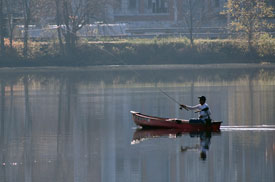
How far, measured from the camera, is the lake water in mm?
24141

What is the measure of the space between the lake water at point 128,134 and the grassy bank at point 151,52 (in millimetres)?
16711

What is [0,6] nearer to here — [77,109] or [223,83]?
[223,83]

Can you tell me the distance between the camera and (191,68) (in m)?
72.9

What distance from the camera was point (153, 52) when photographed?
78.0 metres

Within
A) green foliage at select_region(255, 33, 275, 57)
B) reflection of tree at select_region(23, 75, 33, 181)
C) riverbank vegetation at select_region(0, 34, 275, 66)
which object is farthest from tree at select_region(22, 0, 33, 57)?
reflection of tree at select_region(23, 75, 33, 181)

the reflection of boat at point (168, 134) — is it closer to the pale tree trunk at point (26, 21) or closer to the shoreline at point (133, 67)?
the shoreline at point (133, 67)

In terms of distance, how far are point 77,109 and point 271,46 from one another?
39705mm


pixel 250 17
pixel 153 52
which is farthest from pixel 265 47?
pixel 153 52

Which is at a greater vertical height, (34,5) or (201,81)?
(34,5)

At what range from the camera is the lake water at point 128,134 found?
24.1 metres

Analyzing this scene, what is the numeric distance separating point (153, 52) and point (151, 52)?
0.20m

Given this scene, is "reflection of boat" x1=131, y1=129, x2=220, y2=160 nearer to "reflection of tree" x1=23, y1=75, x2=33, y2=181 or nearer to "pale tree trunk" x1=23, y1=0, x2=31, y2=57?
"reflection of tree" x1=23, y1=75, x2=33, y2=181

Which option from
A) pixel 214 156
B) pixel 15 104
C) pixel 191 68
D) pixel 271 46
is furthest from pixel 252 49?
pixel 214 156

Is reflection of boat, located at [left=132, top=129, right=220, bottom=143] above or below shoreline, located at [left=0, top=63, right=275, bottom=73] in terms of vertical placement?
below
